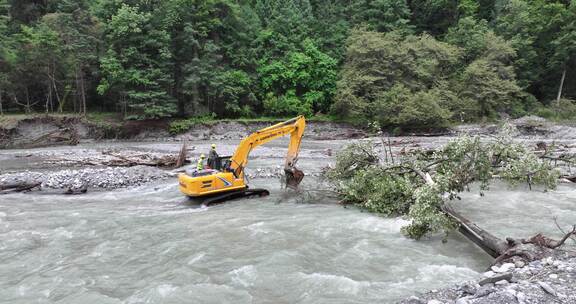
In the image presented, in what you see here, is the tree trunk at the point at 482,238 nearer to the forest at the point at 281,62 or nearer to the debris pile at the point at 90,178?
the debris pile at the point at 90,178

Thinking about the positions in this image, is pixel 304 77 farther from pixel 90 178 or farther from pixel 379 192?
pixel 379 192

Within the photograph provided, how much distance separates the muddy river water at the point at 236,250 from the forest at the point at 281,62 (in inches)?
1082

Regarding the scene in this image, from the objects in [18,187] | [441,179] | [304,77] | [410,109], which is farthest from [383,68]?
[18,187]

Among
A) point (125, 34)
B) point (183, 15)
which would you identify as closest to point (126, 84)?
point (125, 34)

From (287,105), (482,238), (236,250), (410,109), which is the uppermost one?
(410,109)

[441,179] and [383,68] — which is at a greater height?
[383,68]

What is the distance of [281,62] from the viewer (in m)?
48.0

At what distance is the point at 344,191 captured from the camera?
49.8 feet

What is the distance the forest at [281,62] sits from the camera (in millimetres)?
41719

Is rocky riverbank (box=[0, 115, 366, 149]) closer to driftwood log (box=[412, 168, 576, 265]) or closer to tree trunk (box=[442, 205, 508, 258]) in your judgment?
tree trunk (box=[442, 205, 508, 258])

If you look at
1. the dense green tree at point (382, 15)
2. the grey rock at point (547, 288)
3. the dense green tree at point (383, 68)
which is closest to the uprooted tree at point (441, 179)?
the grey rock at point (547, 288)

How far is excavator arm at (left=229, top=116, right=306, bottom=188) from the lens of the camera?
15.3 m

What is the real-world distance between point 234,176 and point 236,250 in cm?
513

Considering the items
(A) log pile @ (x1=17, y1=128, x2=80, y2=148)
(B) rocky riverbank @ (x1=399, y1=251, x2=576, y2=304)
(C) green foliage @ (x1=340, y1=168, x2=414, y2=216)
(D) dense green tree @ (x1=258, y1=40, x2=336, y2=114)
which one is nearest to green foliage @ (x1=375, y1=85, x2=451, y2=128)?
(D) dense green tree @ (x1=258, y1=40, x2=336, y2=114)
